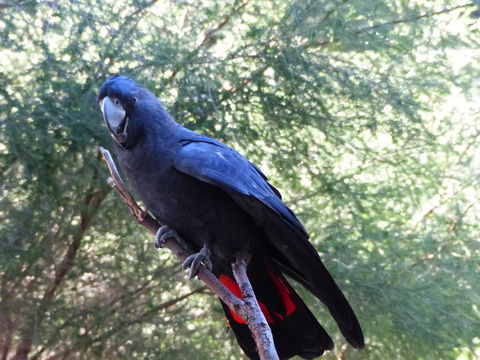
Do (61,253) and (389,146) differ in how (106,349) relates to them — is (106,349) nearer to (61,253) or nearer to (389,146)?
(61,253)

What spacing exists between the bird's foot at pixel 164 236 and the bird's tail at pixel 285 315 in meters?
0.23

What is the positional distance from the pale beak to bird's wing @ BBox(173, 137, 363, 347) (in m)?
0.19

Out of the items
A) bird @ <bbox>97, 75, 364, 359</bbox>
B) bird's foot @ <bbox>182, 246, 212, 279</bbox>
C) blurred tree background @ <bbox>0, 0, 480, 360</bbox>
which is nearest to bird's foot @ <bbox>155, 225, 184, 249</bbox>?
bird @ <bbox>97, 75, 364, 359</bbox>

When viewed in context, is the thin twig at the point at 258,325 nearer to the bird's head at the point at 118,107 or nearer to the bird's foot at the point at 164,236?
the bird's foot at the point at 164,236

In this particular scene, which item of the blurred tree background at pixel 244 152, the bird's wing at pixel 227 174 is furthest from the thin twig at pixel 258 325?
the blurred tree background at pixel 244 152

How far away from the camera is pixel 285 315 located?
193 cm

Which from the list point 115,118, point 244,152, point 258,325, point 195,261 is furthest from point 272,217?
point 244,152

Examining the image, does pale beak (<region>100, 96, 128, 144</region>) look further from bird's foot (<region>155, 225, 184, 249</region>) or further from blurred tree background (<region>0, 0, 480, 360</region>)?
blurred tree background (<region>0, 0, 480, 360</region>)

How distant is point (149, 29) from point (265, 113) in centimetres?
81

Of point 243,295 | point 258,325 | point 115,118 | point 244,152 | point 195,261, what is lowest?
point 258,325

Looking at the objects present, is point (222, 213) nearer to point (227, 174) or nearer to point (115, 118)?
point (227, 174)

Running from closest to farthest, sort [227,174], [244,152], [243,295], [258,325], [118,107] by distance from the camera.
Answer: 1. [258,325]
2. [243,295]
3. [227,174]
4. [118,107]
5. [244,152]

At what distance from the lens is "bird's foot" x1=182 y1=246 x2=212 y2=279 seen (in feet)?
5.62

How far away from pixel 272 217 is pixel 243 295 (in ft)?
0.90
